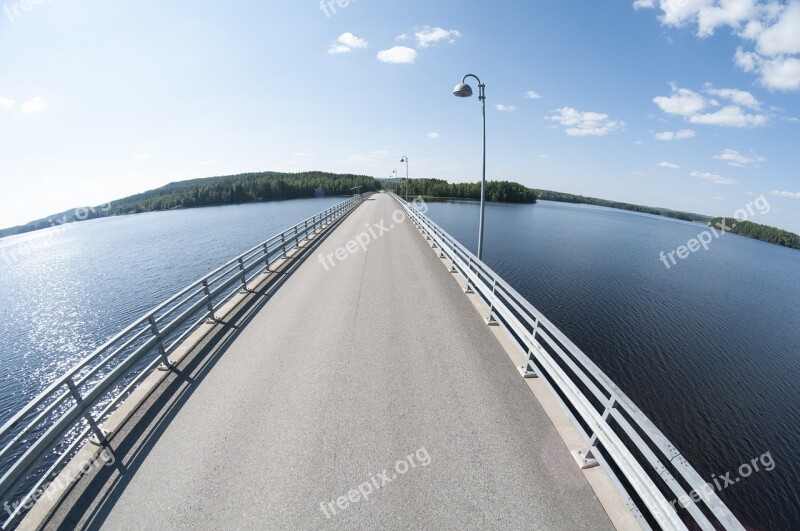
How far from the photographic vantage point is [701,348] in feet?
48.8

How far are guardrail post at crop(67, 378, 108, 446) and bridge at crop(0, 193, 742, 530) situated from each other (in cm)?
2

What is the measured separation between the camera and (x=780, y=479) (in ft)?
28.5

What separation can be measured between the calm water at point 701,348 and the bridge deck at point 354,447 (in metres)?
8.22

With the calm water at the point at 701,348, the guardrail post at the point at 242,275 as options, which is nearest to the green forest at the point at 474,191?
the calm water at the point at 701,348

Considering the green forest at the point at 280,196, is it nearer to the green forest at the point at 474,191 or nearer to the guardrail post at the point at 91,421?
the green forest at the point at 474,191

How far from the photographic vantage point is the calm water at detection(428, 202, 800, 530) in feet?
29.8

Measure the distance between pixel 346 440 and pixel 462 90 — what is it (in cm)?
1055

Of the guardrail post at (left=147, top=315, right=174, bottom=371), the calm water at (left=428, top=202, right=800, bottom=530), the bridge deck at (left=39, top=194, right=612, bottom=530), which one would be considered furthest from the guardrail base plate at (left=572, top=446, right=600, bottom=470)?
the calm water at (left=428, top=202, right=800, bottom=530)

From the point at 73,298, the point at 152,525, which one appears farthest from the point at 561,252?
the point at 73,298

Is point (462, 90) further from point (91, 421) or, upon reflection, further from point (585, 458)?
point (91, 421)

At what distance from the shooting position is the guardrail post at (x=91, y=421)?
4117 millimetres

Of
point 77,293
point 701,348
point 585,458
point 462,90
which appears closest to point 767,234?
point 701,348

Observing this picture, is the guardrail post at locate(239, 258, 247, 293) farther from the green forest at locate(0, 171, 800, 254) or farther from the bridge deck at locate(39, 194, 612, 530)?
the green forest at locate(0, 171, 800, 254)

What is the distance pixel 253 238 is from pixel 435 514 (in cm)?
3755
